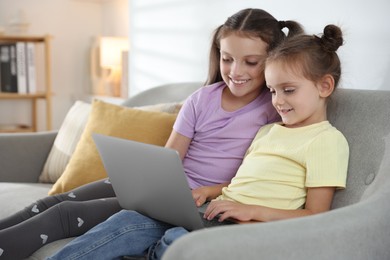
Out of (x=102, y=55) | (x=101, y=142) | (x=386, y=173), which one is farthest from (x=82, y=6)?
(x=386, y=173)

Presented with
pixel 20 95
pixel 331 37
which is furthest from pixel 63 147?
pixel 20 95

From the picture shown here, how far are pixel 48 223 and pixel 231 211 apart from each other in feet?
1.61

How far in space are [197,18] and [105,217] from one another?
4.41ft

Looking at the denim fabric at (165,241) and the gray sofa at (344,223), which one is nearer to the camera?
the gray sofa at (344,223)

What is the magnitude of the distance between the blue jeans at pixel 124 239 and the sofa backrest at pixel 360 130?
40 cm

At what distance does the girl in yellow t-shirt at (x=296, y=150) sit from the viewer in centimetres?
138

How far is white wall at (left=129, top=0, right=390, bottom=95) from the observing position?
1806 millimetres

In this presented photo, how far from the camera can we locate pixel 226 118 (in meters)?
1.77

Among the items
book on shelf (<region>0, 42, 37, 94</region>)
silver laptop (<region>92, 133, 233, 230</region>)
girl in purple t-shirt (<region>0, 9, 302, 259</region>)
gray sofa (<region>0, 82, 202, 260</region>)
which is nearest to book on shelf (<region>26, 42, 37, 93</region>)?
book on shelf (<region>0, 42, 37, 94</region>)

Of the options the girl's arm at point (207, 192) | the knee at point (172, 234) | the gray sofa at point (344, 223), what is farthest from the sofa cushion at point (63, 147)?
the knee at point (172, 234)

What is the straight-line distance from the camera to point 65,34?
4422 mm

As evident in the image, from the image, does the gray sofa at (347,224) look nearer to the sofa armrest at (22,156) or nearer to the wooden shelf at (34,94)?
the sofa armrest at (22,156)

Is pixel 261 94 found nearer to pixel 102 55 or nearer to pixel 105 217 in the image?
pixel 105 217

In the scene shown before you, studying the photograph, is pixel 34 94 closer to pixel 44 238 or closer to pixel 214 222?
pixel 44 238
